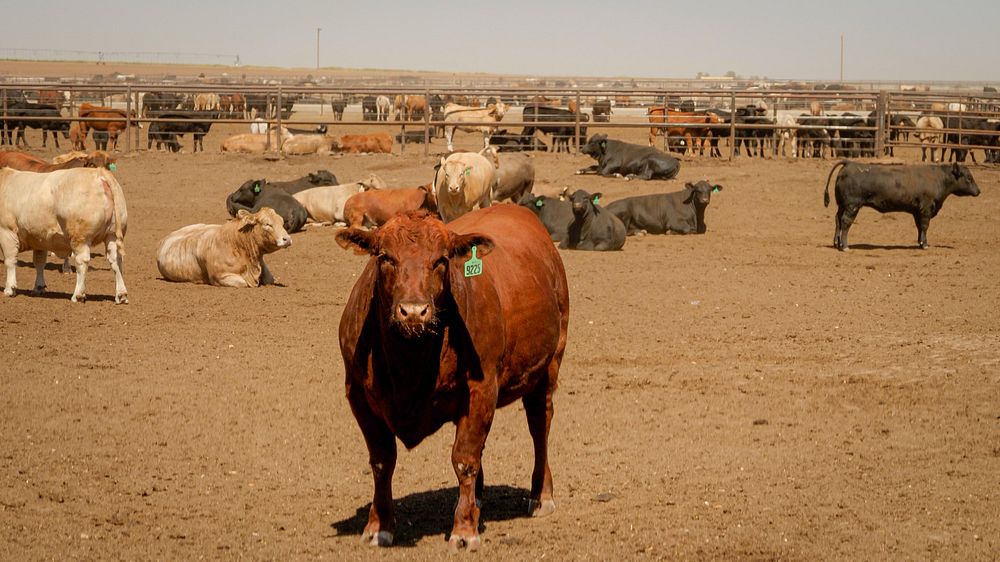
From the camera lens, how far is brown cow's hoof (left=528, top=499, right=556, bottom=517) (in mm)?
6141

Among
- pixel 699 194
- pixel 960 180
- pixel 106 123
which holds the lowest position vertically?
pixel 699 194

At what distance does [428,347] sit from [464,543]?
2.89 feet

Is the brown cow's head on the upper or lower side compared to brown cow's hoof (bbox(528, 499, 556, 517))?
upper

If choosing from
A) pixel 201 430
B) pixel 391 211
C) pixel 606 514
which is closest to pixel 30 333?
pixel 201 430

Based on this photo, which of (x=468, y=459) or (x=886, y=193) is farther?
(x=886, y=193)

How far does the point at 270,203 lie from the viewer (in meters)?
19.3

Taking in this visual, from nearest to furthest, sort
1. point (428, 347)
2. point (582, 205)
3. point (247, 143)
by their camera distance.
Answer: point (428, 347) → point (582, 205) → point (247, 143)

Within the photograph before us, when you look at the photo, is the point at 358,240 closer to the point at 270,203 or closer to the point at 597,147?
the point at 270,203

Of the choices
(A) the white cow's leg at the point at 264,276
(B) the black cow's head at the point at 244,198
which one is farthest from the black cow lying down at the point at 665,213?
(A) the white cow's leg at the point at 264,276

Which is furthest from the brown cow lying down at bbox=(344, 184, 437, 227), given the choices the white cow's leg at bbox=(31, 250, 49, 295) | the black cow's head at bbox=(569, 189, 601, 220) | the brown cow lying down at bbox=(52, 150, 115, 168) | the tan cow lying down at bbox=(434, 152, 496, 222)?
the white cow's leg at bbox=(31, 250, 49, 295)

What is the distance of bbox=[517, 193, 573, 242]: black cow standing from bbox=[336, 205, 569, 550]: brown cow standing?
41.5 feet

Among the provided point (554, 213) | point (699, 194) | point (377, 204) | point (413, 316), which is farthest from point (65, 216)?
point (699, 194)

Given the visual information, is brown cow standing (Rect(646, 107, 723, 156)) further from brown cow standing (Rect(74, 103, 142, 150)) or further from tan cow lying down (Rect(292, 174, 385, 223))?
brown cow standing (Rect(74, 103, 142, 150))

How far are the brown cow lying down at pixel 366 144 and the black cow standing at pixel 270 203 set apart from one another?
9118mm
